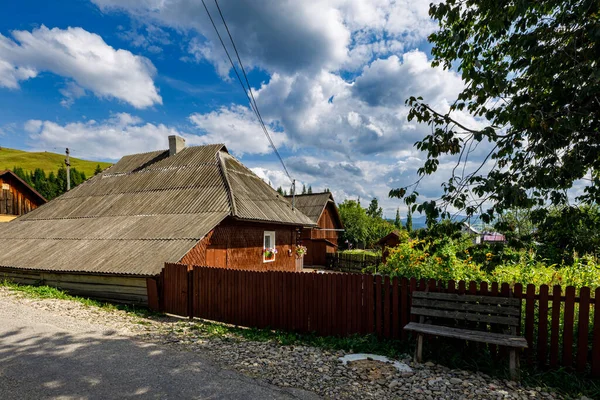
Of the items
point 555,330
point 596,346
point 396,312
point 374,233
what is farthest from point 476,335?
point 374,233

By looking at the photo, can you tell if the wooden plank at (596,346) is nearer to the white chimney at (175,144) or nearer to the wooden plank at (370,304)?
the wooden plank at (370,304)

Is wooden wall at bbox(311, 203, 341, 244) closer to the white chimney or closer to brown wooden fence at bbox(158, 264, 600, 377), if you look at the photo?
the white chimney

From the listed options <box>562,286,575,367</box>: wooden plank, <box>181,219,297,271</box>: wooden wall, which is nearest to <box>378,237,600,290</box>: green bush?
<box>562,286,575,367</box>: wooden plank

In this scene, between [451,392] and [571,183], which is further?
[571,183]

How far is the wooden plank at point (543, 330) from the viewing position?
5.25 m

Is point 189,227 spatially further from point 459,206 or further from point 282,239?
point 459,206

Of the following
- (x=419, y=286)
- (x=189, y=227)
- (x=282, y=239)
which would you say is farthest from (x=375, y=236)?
(x=419, y=286)

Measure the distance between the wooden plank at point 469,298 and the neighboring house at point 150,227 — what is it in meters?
6.93

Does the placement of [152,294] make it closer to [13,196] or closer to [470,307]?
[470,307]

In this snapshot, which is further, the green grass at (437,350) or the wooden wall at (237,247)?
the wooden wall at (237,247)

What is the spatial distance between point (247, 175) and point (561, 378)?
49.6 feet

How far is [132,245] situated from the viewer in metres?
11.4

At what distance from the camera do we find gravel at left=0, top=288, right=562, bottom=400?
4.41 meters

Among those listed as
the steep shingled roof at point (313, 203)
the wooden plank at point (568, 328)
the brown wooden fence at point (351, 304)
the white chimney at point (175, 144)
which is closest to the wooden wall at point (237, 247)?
the brown wooden fence at point (351, 304)
